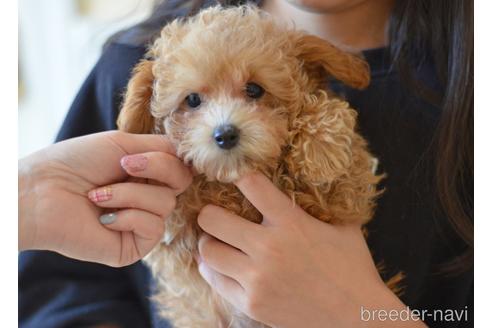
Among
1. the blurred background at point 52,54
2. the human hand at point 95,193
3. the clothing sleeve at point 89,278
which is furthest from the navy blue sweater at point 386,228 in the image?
the blurred background at point 52,54

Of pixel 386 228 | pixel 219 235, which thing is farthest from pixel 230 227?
pixel 386 228

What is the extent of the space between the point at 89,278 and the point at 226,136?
2.84 feet

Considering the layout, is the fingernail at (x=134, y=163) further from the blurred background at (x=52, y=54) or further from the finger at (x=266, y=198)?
the blurred background at (x=52, y=54)

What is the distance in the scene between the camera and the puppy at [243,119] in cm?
123

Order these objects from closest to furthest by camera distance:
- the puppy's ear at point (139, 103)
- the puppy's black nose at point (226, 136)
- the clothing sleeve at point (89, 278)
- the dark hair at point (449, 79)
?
the puppy's black nose at point (226, 136) < the puppy's ear at point (139, 103) < the dark hair at point (449, 79) < the clothing sleeve at point (89, 278)

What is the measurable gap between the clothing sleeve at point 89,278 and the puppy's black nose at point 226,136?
62 cm

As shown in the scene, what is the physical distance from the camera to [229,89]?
4.19ft

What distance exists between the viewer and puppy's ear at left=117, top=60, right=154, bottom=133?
4.53 ft

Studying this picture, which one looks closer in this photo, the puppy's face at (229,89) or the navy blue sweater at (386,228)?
the puppy's face at (229,89)

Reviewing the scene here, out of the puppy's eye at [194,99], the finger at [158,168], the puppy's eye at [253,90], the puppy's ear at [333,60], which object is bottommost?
the finger at [158,168]

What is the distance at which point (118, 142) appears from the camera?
1.25 m

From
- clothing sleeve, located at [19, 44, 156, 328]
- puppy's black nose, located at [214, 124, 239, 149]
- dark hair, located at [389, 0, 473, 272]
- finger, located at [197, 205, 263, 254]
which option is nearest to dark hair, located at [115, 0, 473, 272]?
dark hair, located at [389, 0, 473, 272]

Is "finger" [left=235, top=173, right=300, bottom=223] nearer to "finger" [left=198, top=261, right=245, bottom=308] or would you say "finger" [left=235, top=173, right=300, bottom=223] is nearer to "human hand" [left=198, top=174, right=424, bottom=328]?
"human hand" [left=198, top=174, right=424, bottom=328]
